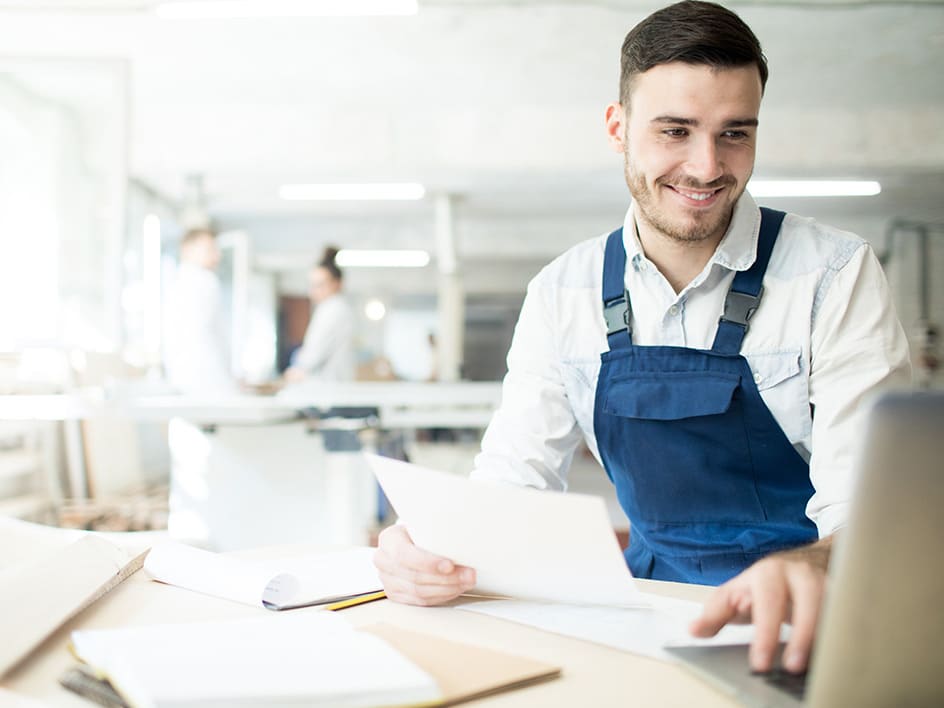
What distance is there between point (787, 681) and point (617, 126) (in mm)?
1020

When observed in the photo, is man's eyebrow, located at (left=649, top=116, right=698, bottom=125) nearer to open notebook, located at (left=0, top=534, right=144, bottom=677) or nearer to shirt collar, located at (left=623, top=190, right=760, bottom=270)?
shirt collar, located at (left=623, top=190, right=760, bottom=270)

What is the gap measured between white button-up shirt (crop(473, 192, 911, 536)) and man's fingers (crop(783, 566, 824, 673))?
44cm

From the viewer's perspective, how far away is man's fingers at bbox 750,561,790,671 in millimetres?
616

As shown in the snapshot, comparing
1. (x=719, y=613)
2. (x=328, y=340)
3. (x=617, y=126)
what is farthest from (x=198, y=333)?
(x=719, y=613)

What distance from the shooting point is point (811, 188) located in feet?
30.5

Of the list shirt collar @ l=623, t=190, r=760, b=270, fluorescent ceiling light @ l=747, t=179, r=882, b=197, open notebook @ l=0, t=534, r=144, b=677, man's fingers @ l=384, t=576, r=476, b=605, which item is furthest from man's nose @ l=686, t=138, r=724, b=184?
fluorescent ceiling light @ l=747, t=179, r=882, b=197

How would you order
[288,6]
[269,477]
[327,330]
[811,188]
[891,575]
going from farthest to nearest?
[811,188] → [327,330] → [288,6] → [269,477] → [891,575]

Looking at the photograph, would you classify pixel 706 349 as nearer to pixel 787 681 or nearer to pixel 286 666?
pixel 787 681

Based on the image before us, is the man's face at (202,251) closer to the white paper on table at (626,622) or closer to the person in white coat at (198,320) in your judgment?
the person in white coat at (198,320)

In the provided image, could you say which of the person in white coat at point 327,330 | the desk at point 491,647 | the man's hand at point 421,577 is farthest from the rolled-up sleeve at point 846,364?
the person in white coat at point 327,330

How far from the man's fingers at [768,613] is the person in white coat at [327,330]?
16.5ft

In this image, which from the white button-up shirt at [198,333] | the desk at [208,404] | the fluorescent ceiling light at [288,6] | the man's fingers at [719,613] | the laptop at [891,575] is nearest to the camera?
the laptop at [891,575]

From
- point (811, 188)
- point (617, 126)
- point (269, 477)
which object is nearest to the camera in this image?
point (617, 126)

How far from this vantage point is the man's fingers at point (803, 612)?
1.98ft
